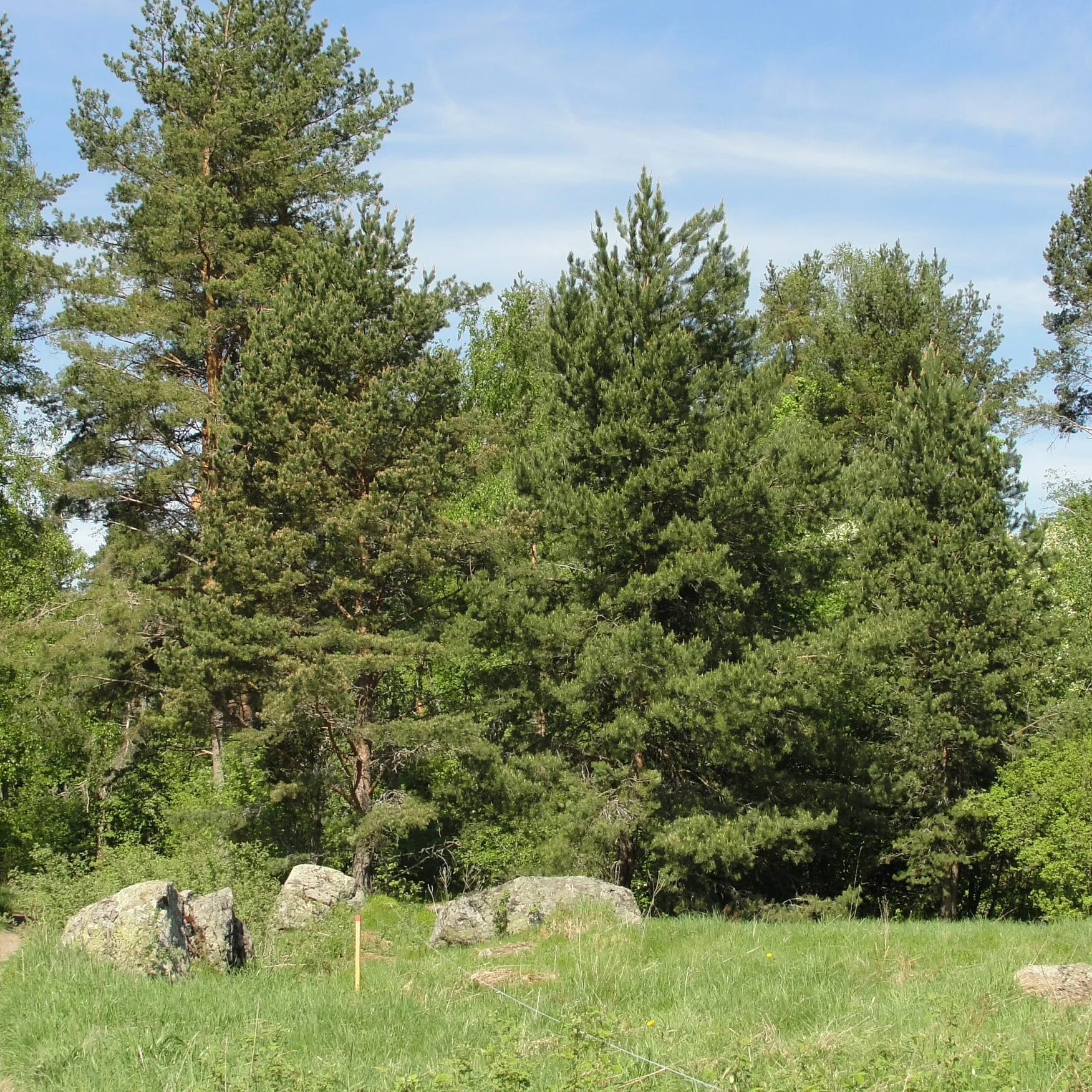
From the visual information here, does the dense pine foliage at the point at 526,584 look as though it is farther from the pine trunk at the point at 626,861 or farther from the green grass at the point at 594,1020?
the green grass at the point at 594,1020

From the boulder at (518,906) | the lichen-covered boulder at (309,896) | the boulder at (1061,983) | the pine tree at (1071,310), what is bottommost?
the lichen-covered boulder at (309,896)

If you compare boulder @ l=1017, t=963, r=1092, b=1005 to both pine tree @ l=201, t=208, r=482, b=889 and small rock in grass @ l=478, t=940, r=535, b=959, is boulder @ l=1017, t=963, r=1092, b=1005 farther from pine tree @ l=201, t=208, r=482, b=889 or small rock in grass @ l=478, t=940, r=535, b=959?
pine tree @ l=201, t=208, r=482, b=889

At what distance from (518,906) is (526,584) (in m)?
7.30

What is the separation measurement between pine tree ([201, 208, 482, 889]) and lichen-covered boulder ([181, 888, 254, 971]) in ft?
20.2

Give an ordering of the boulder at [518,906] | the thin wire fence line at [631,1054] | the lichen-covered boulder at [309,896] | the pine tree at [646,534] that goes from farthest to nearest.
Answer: the pine tree at [646,534] → the lichen-covered boulder at [309,896] → the boulder at [518,906] → the thin wire fence line at [631,1054]

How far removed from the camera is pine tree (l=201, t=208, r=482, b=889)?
18578mm

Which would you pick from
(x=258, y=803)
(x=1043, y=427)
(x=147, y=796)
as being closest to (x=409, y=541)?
(x=258, y=803)

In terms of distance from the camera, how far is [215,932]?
11250 millimetres

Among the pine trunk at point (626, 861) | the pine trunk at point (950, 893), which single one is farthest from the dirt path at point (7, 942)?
the pine trunk at point (950, 893)

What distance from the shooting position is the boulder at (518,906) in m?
13.1

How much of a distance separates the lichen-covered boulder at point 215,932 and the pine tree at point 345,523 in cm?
614

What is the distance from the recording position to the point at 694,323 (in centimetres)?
2031

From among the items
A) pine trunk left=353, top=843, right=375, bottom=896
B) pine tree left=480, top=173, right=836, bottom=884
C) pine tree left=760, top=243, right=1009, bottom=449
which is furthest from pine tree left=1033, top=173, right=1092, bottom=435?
pine trunk left=353, top=843, right=375, bottom=896

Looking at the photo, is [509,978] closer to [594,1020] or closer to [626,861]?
[594,1020]
